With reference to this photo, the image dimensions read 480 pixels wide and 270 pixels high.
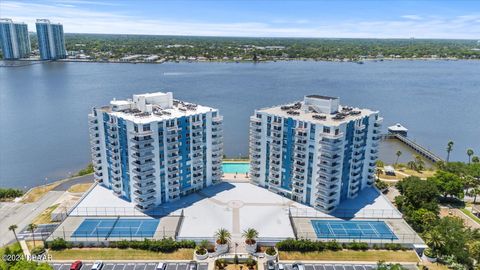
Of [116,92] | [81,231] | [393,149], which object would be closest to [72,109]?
[116,92]

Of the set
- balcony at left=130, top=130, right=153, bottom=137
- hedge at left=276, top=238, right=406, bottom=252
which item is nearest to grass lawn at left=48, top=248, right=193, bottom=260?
hedge at left=276, top=238, right=406, bottom=252

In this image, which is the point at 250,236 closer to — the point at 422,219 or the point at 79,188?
the point at 422,219

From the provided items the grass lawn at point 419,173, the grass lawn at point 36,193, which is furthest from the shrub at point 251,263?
the grass lawn at point 419,173

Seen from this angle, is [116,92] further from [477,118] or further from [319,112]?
[477,118]

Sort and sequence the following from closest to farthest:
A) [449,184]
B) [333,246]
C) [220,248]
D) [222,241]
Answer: [220,248]
[222,241]
[333,246]
[449,184]

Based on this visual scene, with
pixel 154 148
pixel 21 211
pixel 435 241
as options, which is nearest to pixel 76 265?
pixel 154 148

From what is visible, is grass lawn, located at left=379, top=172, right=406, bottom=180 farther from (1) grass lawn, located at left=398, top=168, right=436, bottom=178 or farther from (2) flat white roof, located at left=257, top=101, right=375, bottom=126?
(2) flat white roof, located at left=257, top=101, right=375, bottom=126
